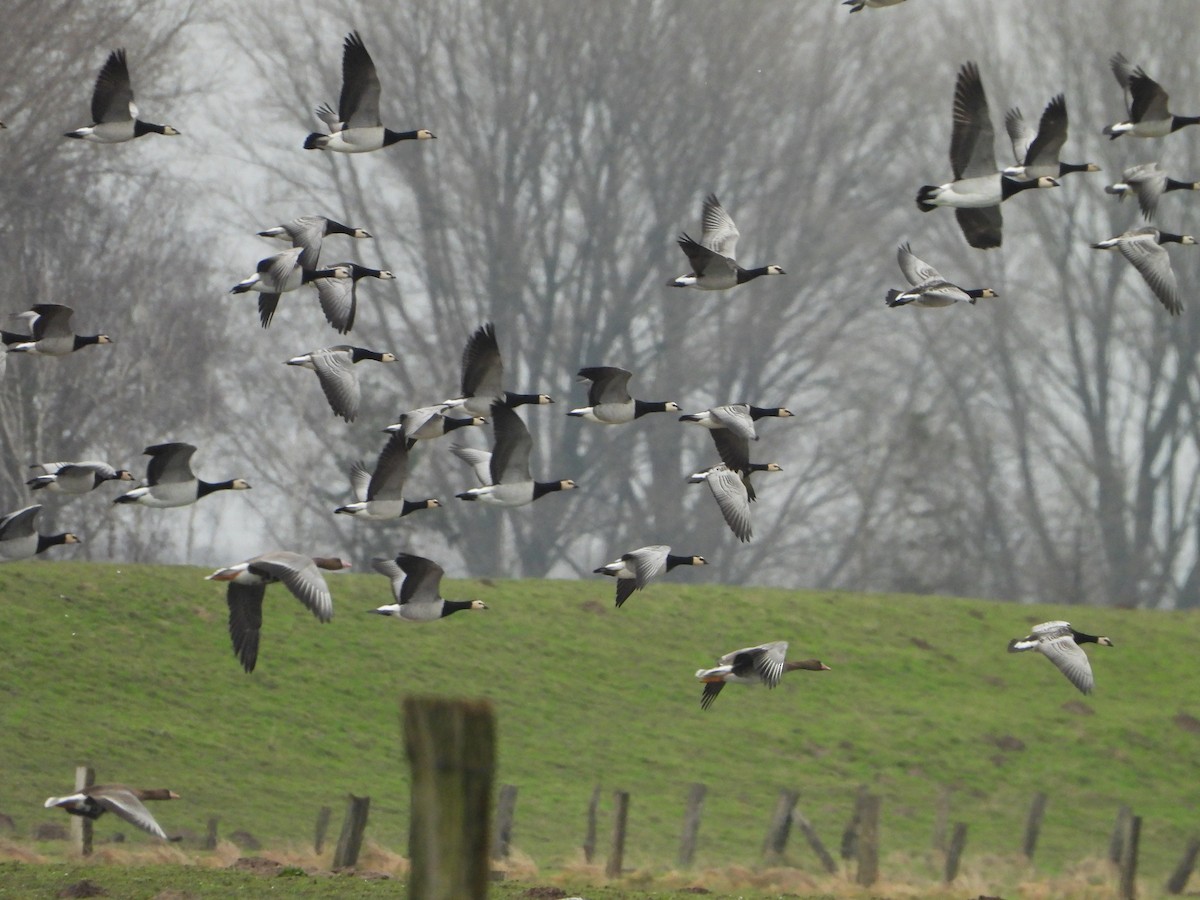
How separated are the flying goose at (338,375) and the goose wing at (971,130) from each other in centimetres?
537

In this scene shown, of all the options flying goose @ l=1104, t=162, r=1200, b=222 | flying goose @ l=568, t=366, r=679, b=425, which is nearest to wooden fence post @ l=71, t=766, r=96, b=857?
flying goose @ l=568, t=366, r=679, b=425

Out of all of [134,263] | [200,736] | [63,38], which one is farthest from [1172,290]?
[134,263]

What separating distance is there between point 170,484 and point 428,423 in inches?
99.4

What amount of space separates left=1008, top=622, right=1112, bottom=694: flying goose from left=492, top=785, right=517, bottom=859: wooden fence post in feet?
24.5

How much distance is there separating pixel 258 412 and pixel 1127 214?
28239 millimetres

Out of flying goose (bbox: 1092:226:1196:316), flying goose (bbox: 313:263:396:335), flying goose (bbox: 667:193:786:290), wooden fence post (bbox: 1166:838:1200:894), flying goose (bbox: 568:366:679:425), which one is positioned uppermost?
flying goose (bbox: 1092:226:1196:316)

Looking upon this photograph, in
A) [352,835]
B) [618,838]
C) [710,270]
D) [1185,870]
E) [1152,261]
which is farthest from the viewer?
[1185,870]

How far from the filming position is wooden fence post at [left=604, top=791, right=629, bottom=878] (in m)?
19.4

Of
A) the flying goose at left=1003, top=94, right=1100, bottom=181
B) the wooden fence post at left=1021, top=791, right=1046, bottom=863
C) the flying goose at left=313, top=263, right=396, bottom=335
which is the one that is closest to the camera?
the flying goose at left=1003, top=94, right=1100, bottom=181

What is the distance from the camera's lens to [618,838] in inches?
772

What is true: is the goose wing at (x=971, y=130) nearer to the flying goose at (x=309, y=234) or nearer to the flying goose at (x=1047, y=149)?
the flying goose at (x=1047, y=149)

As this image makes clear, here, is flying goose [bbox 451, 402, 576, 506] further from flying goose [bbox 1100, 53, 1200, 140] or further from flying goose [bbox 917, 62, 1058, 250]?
flying goose [bbox 1100, 53, 1200, 140]

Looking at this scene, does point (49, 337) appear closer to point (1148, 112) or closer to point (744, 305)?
point (1148, 112)

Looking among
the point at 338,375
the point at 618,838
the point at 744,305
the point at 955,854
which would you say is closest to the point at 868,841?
the point at 955,854
